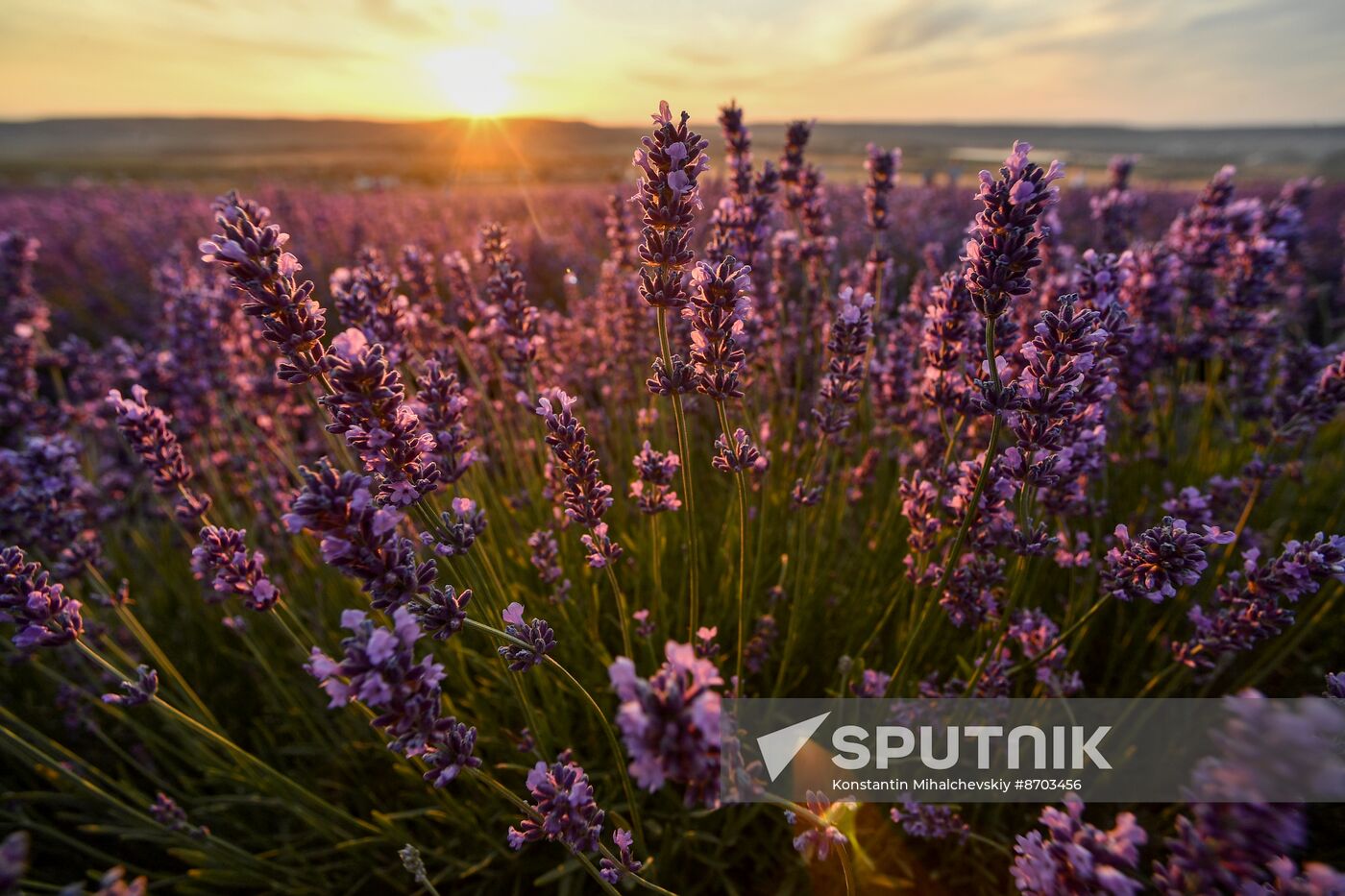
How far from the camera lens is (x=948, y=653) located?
3.01 metres

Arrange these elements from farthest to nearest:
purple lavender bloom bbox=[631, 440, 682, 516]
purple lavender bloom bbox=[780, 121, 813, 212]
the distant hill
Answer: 1. the distant hill
2. purple lavender bloom bbox=[780, 121, 813, 212]
3. purple lavender bloom bbox=[631, 440, 682, 516]

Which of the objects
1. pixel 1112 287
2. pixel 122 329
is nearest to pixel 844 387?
pixel 1112 287

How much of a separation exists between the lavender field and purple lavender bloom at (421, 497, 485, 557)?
0.02 metres

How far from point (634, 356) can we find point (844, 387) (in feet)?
6.55

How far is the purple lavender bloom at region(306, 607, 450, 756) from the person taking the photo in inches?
45.0

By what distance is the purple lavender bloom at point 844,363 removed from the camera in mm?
2299

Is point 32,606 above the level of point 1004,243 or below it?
below

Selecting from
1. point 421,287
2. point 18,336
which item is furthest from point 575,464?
point 18,336

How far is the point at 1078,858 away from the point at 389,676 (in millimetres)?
1296

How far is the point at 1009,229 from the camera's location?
1630 millimetres

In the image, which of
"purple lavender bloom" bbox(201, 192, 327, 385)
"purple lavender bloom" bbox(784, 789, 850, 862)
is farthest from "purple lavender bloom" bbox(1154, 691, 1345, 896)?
"purple lavender bloom" bbox(201, 192, 327, 385)

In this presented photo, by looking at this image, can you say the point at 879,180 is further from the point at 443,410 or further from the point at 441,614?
the point at 441,614

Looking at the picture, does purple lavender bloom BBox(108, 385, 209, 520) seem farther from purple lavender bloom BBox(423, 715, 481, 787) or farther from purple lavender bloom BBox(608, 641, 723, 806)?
purple lavender bloom BBox(608, 641, 723, 806)

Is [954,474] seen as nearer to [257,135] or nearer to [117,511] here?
[117,511]
